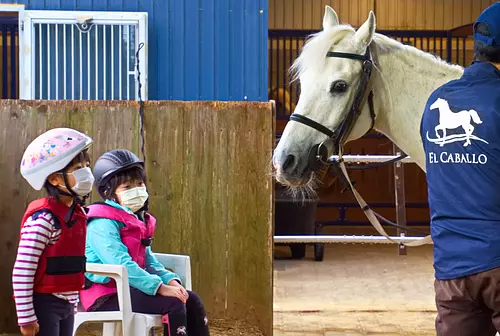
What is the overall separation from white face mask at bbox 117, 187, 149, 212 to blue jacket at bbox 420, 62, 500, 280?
1616 millimetres

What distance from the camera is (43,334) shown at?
2.61 metres

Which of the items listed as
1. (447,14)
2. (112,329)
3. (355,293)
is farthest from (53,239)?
(447,14)

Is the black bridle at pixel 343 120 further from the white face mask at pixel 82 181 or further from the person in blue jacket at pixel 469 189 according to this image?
the person in blue jacket at pixel 469 189

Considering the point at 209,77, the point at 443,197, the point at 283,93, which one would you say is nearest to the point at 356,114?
the point at 443,197

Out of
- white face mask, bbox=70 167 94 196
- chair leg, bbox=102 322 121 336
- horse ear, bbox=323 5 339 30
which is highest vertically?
horse ear, bbox=323 5 339 30

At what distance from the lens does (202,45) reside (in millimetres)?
6516

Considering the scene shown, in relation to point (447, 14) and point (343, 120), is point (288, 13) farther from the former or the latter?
point (343, 120)

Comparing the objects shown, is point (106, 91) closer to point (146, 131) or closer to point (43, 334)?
point (146, 131)

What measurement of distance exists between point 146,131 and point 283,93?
5.80 metres

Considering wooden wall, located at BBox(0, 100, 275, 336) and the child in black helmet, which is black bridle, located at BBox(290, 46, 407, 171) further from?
wooden wall, located at BBox(0, 100, 275, 336)

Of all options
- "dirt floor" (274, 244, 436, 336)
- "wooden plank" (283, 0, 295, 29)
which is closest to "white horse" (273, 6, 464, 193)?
"dirt floor" (274, 244, 436, 336)

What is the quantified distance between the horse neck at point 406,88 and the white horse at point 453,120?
0.99m

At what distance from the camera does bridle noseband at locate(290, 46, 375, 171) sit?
305cm

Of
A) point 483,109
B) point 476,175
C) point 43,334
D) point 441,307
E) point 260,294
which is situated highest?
point 483,109
